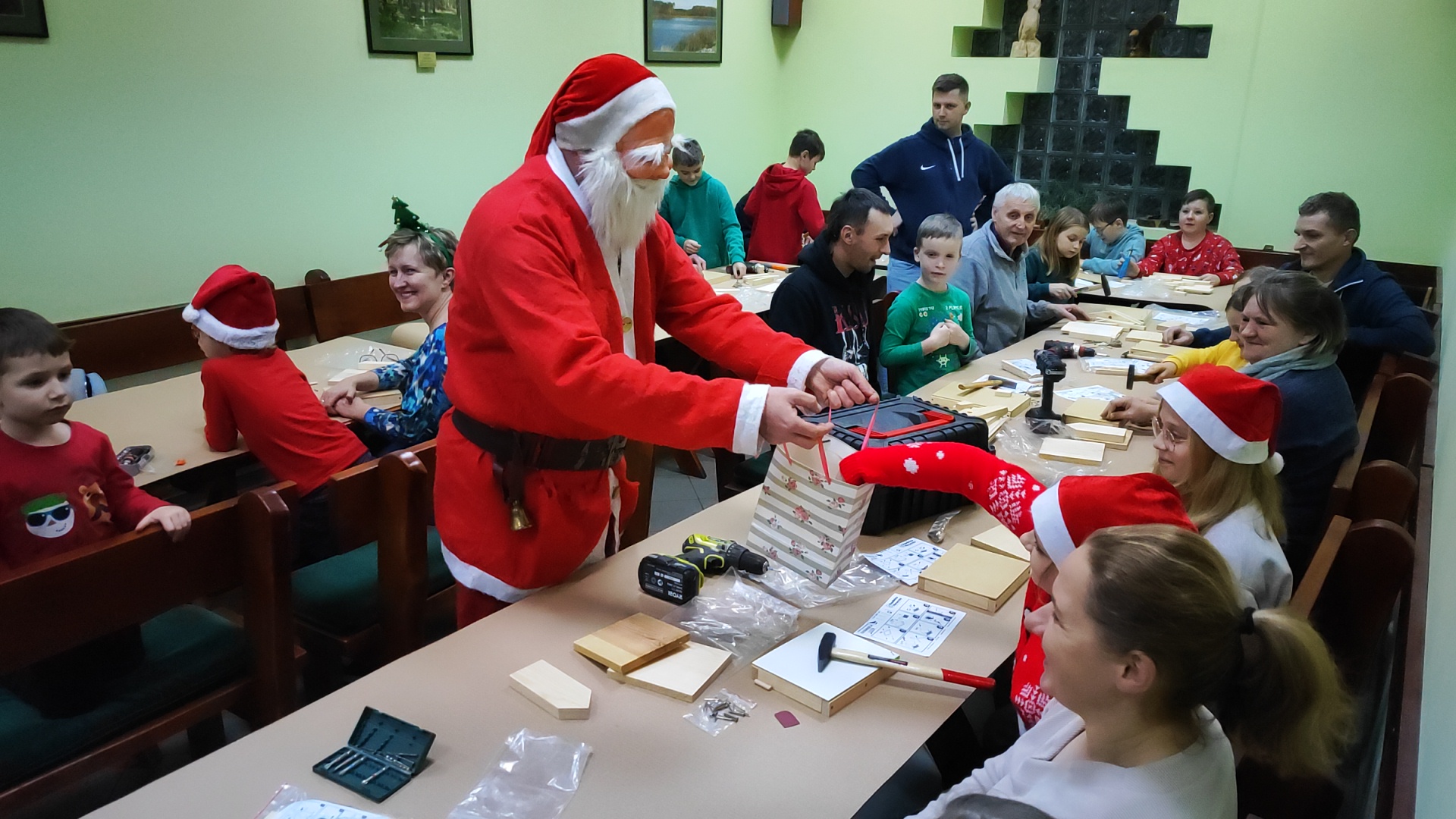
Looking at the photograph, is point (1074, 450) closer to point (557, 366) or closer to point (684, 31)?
point (557, 366)

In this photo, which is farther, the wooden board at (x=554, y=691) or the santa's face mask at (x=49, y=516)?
the santa's face mask at (x=49, y=516)

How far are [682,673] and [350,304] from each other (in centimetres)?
345

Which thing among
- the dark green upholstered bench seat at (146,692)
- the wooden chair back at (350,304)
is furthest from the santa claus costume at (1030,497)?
the wooden chair back at (350,304)

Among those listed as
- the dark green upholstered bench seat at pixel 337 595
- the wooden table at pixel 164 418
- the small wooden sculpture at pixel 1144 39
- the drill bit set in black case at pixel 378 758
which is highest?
the small wooden sculpture at pixel 1144 39

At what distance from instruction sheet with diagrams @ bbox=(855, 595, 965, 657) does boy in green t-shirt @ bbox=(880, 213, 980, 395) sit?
174 centimetres

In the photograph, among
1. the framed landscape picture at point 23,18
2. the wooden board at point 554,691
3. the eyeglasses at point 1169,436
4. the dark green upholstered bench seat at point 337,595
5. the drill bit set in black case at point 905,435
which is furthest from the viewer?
the framed landscape picture at point 23,18

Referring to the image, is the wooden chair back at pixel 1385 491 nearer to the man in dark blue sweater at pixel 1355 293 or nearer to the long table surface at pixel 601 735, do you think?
the long table surface at pixel 601 735

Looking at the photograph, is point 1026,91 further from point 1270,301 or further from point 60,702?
point 60,702

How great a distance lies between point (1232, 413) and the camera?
1.68 m

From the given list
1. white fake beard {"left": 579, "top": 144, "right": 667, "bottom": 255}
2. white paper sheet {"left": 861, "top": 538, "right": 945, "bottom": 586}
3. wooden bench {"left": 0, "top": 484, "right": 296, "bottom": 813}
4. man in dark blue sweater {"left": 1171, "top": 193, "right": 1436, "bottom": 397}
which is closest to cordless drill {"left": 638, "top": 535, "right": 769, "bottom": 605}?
white paper sheet {"left": 861, "top": 538, "right": 945, "bottom": 586}

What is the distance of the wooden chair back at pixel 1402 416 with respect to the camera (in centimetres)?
276

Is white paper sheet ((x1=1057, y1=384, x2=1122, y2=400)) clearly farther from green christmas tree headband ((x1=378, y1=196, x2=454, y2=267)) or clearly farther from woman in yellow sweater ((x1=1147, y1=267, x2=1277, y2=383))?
green christmas tree headband ((x1=378, y1=196, x2=454, y2=267))

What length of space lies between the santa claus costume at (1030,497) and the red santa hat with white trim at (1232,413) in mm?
232

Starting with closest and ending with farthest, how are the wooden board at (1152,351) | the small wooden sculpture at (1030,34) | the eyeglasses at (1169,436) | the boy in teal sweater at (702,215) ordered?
the eyeglasses at (1169,436)
the wooden board at (1152,351)
the boy in teal sweater at (702,215)
the small wooden sculpture at (1030,34)
